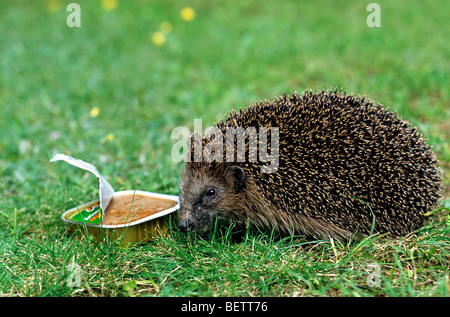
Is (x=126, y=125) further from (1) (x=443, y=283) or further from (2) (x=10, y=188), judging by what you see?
(1) (x=443, y=283)

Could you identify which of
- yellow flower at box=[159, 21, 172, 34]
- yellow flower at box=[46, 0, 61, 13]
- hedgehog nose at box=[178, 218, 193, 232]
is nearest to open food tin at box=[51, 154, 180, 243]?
hedgehog nose at box=[178, 218, 193, 232]

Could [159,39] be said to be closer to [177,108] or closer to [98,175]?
[177,108]

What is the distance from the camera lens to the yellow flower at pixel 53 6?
13.6 m

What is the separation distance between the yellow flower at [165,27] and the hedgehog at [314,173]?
7.45 m

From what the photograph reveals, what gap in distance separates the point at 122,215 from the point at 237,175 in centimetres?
114

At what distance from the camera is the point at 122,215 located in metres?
4.45

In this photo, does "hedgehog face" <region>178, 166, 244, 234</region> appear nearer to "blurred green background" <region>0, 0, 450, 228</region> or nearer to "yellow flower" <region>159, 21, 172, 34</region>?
"blurred green background" <region>0, 0, 450, 228</region>

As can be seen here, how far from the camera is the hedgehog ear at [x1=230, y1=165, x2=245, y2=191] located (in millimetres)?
4391

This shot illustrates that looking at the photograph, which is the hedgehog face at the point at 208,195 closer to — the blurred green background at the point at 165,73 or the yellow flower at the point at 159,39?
the blurred green background at the point at 165,73

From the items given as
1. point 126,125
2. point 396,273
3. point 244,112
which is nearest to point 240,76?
point 126,125

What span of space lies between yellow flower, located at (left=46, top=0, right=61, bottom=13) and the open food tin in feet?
34.9

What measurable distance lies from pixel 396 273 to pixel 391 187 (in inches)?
33.8

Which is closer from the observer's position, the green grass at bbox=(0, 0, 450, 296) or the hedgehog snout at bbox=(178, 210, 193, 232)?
the green grass at bbox=(0, 0, 450, 296)
